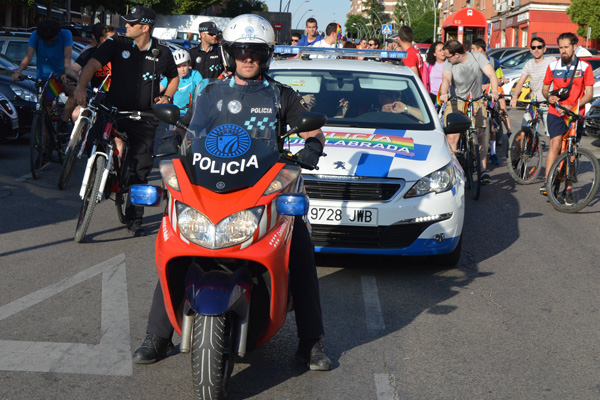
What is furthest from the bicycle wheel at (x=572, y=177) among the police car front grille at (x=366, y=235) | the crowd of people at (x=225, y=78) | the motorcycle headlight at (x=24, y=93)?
the motorcycle headlight at (x=24, y=93)

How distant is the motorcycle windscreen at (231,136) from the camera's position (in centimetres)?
410

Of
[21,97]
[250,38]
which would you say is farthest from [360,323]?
[21,97]

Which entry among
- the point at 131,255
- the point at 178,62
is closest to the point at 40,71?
the point at 178,62

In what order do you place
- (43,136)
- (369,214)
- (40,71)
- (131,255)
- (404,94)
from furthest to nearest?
(40,71)
(43,136)
(404,94)
(131,255)
(369,214)

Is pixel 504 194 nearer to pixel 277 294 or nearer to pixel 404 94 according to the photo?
pixel 404 94

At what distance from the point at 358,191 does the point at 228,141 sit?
112 inches

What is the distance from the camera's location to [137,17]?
26.4ft

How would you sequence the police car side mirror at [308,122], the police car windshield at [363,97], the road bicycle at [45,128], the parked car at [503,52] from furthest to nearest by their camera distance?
the parked car at [503,52], the road bicycle at [45,128], the police car windshield at [363,97], the police car side mirror at [308,122]

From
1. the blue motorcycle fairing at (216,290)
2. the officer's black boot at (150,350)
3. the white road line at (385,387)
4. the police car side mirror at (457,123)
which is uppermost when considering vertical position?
the police car side mirror at (457,123)

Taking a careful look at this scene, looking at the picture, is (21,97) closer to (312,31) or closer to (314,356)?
(312,31)

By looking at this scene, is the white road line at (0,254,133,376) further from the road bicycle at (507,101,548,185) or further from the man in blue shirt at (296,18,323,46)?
the man in blue shirt at (296,18,323,46)

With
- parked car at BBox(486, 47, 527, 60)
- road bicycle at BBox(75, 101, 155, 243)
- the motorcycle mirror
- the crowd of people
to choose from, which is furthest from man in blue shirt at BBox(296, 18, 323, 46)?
parked car at BBox(486, 47, 527, 60)

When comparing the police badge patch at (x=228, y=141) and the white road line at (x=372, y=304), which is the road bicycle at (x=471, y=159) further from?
the police badge patch at (x=228, y=141)

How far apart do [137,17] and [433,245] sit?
3.34 m
